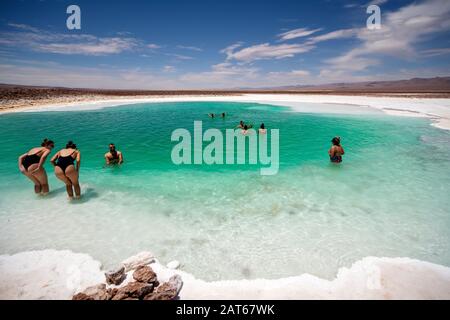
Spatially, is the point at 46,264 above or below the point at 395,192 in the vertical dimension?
below

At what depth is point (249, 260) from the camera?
15.9 ft

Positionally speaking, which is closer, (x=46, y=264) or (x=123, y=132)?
(x=46, y=264)

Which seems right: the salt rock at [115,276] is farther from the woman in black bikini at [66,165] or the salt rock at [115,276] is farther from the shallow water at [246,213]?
the woman in black bikini at [66,165]

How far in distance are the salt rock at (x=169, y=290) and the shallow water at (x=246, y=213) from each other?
0.47 m

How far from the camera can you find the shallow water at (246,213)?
502 centimetres

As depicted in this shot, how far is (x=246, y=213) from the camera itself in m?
6.64

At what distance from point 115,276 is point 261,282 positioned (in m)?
2.67

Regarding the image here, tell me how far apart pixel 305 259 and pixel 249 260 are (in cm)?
118

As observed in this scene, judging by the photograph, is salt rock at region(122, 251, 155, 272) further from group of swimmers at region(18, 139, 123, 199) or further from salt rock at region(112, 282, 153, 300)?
group of swimmers at region(18, 139, 123, 199)

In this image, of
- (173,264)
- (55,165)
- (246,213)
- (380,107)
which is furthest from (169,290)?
(380,107)

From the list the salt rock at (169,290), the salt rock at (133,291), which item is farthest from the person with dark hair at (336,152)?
the salt rock at (133,291)

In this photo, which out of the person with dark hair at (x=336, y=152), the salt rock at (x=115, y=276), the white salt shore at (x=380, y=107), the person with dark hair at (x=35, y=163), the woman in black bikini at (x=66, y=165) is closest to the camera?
the salt rock at (x=115, y=276)
